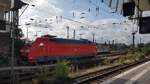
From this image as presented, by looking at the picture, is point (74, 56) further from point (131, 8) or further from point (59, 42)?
point (131, 8)

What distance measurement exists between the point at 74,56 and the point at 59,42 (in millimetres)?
5436

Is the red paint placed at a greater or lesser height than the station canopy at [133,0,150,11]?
lesser

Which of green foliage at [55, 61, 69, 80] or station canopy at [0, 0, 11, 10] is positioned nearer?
green foliage at [55, 61, 69, 80]

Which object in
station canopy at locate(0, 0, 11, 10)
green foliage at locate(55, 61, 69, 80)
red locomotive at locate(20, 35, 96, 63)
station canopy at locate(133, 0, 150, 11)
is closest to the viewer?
station canopy at locate(133, 0, 150, 11)

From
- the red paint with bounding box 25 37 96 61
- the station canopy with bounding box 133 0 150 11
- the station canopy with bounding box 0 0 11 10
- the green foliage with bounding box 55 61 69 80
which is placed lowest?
the green foliage with bounding box 55 61 69 80

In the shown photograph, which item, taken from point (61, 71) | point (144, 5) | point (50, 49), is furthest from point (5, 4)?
point (144, 5)

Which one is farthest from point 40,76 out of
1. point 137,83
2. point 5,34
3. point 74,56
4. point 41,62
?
point 5,34

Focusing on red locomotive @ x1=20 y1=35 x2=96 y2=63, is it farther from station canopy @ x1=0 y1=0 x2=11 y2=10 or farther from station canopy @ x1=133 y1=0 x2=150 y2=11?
station canopy @ x1=133 y1=0 x2=150 y2=11

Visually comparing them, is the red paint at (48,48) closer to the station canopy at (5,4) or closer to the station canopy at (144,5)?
the station canopy at (5,4)

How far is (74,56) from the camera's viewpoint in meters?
44.8

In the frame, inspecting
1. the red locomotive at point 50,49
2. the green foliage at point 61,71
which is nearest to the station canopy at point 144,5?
the green foliage at point 61,71

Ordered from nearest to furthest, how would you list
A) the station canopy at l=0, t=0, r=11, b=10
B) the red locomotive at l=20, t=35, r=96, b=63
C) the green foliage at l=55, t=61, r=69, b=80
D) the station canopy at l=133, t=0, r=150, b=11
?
1. the station canopy at l=133, t=0, r=150, b=11
2. the green foliage at l=55, t=61, r=69, b=80
3. the red locomotive at l=20, t=35, r=96, b=63
4. the station canopy at l=0, t=0, r=11, b=10

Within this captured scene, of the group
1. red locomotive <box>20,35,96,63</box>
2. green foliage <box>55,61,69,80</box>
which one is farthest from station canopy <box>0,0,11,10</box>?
green foliage <box>55,61,69,80</box>

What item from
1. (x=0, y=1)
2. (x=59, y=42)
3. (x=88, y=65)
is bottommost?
(x=88, y=65)
